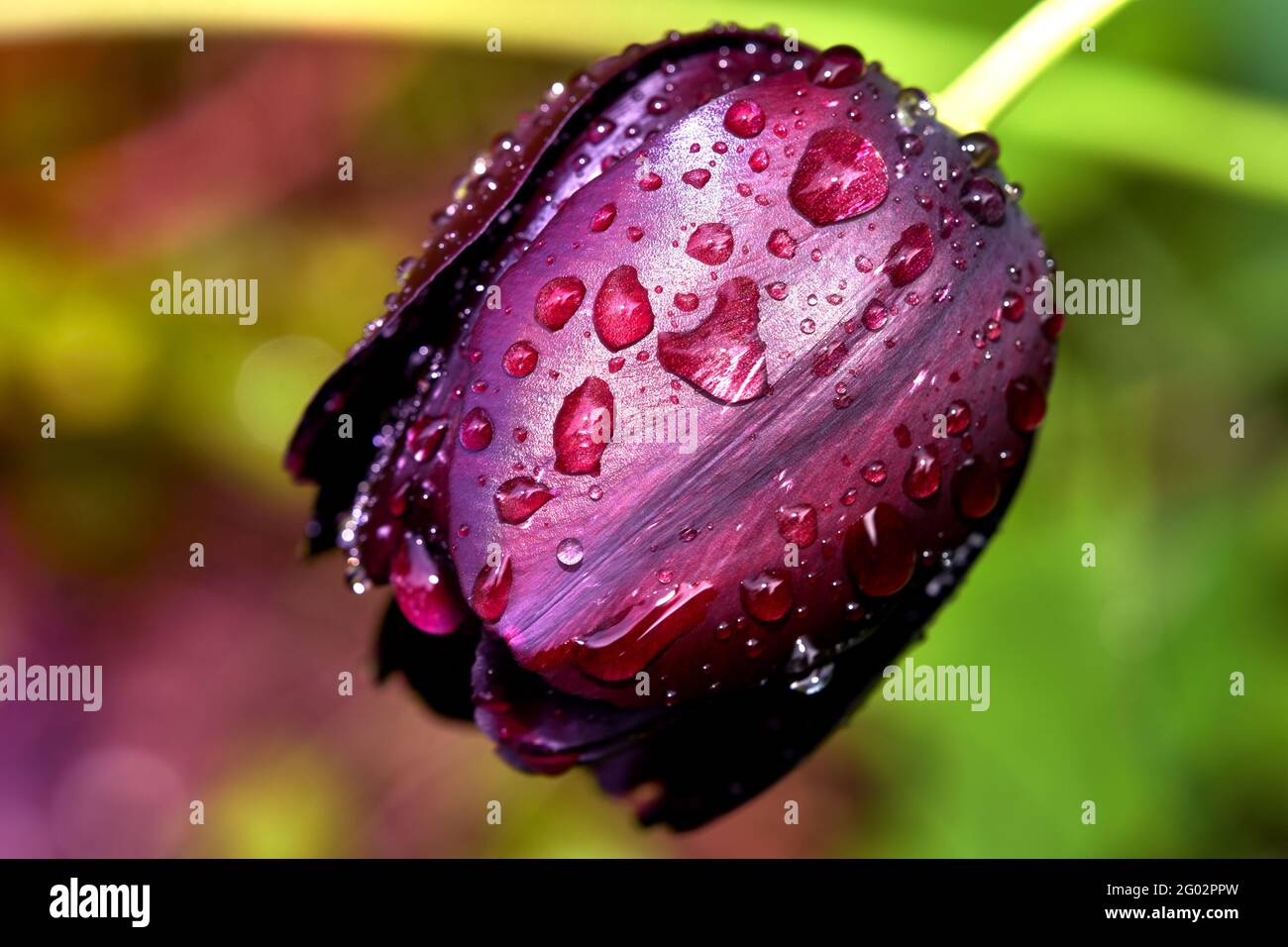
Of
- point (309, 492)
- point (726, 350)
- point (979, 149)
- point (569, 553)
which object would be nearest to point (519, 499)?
point (569, 553)

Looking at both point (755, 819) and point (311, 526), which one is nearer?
point (311, 526)

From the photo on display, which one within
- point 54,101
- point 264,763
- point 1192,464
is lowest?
point 264,763

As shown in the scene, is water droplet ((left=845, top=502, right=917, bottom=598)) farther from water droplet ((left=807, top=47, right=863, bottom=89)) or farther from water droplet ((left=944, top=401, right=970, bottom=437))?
water droplet ((left=807, top=47, right=863, bottom=89))

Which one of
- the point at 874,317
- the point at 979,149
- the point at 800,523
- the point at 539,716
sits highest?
the point at 979,149

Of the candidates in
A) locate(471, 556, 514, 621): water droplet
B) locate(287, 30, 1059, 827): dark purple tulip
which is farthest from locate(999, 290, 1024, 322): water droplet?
locate(471, 556, 514, 621): water droplet

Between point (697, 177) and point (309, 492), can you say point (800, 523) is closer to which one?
point (697, 177)

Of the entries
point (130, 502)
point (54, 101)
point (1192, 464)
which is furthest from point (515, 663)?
point (54, 101)
